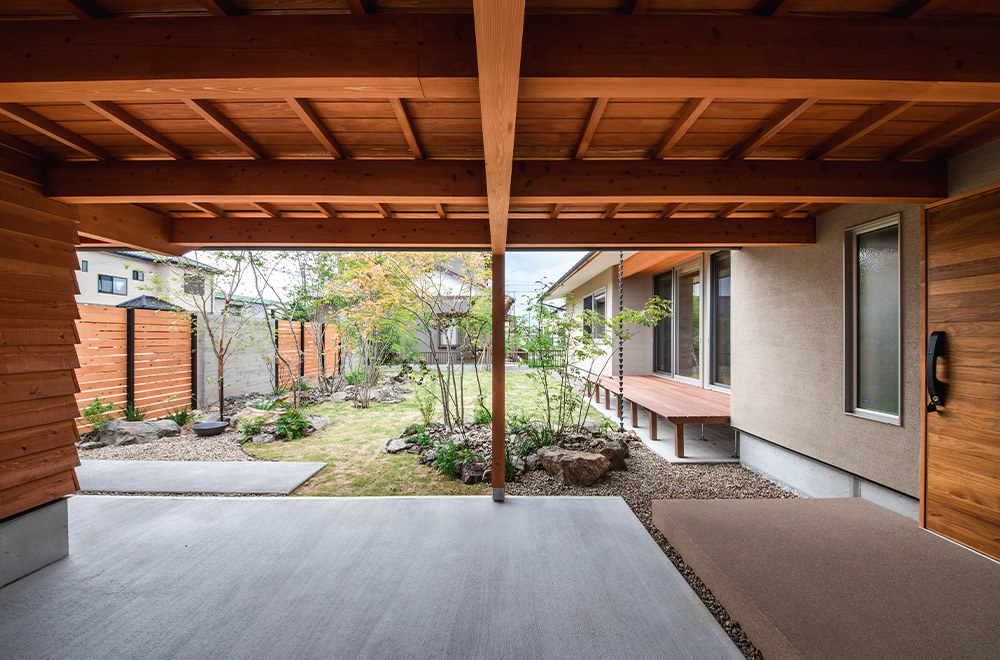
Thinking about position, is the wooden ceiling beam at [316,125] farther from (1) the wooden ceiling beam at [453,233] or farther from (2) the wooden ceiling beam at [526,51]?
(1) the wooden ceiling beam at [453,233]

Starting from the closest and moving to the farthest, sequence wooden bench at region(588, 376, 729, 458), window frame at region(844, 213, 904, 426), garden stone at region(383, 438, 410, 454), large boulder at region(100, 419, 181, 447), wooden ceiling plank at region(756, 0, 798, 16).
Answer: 1. wooden ceiling plank at region(756, 0, 798, 16)
2. window frame at region(844, 213, 904, 426)
3. wooden bench at region(588, 376, 729, 458)
4. garden stone at region(383, 438, 410, 454)
5. large boulder at region(100, 419, 181, 447)

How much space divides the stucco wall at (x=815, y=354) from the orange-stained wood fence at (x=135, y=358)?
798 cm

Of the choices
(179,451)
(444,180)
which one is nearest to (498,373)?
(444,180)

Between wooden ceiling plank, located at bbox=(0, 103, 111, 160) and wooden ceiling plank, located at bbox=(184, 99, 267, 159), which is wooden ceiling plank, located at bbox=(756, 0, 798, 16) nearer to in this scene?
wooden ceiling plank, located at bbox=(184, 99, 267, 159)

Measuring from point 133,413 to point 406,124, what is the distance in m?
6.25

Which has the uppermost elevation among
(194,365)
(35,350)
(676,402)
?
(35,350)

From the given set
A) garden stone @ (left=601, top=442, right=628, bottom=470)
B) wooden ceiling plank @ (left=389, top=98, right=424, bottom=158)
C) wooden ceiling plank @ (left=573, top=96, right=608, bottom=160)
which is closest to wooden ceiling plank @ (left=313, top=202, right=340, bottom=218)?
wooden ceiling plank @ (left=389, top=98, right=424, bottom=158)

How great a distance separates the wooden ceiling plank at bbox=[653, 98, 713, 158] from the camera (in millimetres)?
1851

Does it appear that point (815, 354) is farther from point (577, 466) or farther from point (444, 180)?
point (444, 180)

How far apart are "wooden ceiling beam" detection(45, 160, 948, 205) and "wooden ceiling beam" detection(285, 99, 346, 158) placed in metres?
0.15

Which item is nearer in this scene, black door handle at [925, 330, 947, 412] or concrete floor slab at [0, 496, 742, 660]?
concrete floor slab at [0, 496, 742, 660]

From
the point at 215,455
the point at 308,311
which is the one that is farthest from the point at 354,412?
the point at 215,455

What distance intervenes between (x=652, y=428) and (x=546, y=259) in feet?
97.9

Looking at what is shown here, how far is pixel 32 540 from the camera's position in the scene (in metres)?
2.43
